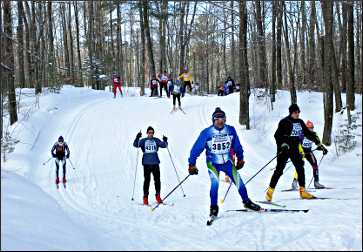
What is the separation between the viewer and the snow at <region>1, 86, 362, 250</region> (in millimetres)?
5410

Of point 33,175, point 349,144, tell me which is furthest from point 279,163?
point 33,175

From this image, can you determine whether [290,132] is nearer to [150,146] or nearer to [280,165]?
[280,165]

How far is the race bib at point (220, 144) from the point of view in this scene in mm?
7590

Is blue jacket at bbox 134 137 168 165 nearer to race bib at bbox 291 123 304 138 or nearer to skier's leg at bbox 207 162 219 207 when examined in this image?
skier's leg at bbox 207 162 219 207

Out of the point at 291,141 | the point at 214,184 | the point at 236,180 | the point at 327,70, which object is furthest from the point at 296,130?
the point at 327,70

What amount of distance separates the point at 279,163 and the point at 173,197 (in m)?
3.09

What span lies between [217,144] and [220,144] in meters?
0.05

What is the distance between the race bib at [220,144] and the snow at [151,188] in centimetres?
112

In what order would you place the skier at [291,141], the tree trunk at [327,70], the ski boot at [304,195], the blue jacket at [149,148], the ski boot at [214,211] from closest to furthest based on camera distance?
the ski boot at [214,211]
the ski boot at [304,195]
the skier at [291,141]
the blue jacket at [149,148]
the tree trunk at [327,70]

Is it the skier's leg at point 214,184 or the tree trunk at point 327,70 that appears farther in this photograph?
the tree trunk at point 327,70

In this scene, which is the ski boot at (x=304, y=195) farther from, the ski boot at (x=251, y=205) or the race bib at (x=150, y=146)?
the race bib at (x=150, y=146)

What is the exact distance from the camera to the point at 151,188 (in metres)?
12.1

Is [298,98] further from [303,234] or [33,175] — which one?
[303,234]

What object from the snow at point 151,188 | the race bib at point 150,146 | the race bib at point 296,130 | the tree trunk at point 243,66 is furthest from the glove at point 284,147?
the tree trunk at point 243,66
